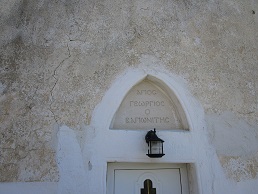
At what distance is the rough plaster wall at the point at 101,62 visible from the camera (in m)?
3.12

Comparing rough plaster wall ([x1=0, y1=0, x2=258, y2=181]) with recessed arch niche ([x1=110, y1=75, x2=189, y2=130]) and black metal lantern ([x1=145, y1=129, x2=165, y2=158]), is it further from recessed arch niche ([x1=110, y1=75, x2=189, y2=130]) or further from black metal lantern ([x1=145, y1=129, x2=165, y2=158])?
black metal lantern ([x1=145, y1=129, x2=165, y2=158])

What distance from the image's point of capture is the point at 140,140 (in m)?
3.22

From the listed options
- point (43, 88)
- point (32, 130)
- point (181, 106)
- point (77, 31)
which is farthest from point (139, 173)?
point (77, 31)

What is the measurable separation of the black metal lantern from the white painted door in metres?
0.32

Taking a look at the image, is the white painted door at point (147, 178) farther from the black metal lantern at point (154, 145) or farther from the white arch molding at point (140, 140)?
the black metal lantern at point (154, 145)

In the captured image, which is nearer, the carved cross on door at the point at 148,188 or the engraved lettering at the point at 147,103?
the carved cross on door at the point at 148,188

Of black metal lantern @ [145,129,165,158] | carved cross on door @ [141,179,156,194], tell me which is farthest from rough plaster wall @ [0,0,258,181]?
carved cross on door @ [141,179,156,194]

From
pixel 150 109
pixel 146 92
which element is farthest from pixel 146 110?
pixel 146 92

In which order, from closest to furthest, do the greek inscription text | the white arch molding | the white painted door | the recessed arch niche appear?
the white arch molding < the white painted door < the recessed arch niche < the greek inscription text

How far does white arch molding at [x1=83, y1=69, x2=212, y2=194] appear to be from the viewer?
3.07 m

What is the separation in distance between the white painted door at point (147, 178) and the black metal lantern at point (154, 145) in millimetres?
324

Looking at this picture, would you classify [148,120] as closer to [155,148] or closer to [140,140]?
[140,140]

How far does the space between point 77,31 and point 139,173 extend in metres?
2.14

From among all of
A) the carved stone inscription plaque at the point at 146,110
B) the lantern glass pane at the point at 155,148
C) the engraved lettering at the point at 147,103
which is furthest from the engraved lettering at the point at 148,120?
the lantern glass pane at the point at 155,148
